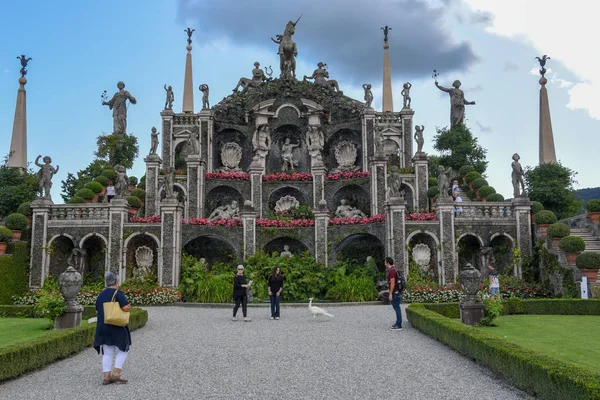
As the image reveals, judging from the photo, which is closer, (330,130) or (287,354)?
(287,354)

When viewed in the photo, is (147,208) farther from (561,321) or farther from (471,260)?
(561,321)

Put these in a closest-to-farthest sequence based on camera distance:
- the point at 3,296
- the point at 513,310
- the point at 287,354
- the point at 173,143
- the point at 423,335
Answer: the point at 287,354 < the point at 423,335 < the point at 513,310 < the point at 3,296 < the point at 173,143

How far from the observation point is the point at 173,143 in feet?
133

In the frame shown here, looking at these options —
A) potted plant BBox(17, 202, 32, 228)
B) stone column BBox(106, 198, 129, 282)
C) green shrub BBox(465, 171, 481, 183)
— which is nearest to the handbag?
stone column BBox(106, 198, 129, 282)

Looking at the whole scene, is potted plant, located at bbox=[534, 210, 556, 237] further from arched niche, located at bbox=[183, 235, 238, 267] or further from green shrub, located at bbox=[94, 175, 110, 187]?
green shrub, located at bbox=[94, 175, 110, 187]

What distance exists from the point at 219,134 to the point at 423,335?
28.5m

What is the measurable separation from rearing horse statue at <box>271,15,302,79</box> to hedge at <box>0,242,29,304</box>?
72.4 feet

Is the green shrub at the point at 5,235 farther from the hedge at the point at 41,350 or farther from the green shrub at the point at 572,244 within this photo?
the green shrub at the point at 572,244

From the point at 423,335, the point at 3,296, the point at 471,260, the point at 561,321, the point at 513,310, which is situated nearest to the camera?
the point at 423,335

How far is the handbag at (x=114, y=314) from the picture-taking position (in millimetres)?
10328

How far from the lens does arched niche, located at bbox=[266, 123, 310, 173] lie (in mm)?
42219

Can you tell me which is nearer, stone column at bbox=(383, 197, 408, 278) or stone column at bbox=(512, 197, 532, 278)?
stone column at bbox=(512, 197, 532, 278)

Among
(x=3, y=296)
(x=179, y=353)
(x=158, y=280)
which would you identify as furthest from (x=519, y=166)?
(x=3, y=296)

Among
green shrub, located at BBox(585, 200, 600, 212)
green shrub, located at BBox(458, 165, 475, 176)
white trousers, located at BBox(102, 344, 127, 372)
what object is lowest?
white trousers, located at BBox(102, 344, 127, 372)
